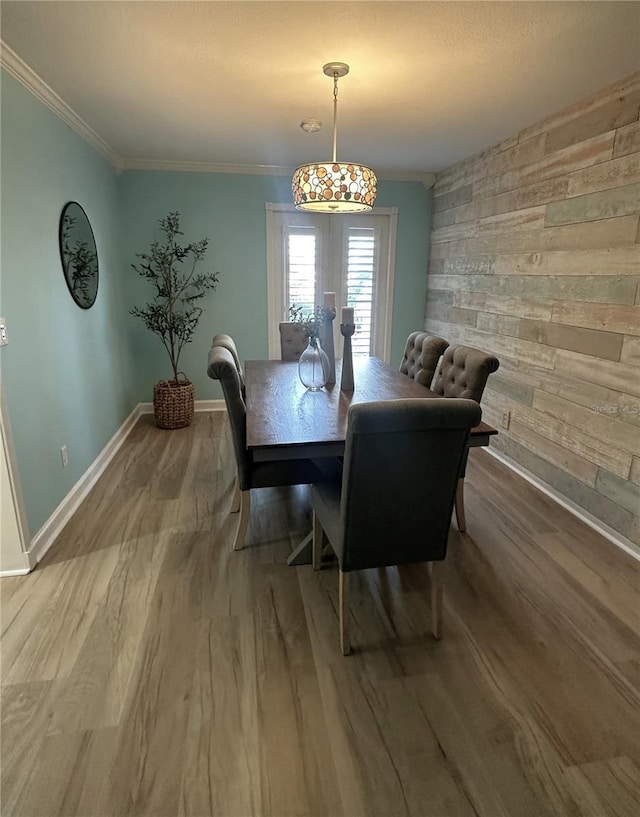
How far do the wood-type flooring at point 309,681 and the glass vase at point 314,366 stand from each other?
33.0 inches

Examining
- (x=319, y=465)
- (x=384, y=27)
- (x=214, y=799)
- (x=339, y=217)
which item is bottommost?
(x=214, y=799)

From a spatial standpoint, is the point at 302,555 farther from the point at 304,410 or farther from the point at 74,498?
the point at 74,498

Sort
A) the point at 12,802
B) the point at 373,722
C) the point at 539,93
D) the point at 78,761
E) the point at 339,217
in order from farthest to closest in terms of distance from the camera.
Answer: the point at 339,217 < the point at 539,93 < the point at 373,722 < the point at 78,761 < the point at 12,802

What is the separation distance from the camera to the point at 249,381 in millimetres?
2916

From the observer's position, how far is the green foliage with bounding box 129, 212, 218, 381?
4316mm

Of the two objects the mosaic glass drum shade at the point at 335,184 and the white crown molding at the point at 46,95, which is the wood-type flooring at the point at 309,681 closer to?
the mosaic glass drum shade at the point at 335,184

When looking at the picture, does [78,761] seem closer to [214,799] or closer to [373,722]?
[214,799]

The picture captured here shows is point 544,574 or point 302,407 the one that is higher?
point 302,407

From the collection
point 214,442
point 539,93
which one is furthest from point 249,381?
point 539,93

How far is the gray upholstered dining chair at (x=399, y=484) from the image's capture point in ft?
4.80

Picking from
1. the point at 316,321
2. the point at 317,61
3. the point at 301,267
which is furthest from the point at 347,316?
the point at 301,267

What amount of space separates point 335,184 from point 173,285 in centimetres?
263

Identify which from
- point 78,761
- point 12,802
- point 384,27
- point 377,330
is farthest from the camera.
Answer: point 377,330

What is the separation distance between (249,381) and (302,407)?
0.73 metres
